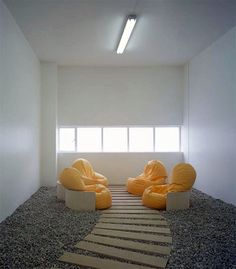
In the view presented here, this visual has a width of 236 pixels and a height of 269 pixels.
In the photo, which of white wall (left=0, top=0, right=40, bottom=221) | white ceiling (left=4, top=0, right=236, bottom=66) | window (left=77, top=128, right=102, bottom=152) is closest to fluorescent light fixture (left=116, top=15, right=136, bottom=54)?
white ceiling (left=4, top=0, right=236, bottom=66)

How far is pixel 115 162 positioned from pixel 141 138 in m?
1.05

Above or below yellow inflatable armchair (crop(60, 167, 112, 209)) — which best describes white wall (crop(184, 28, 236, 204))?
above

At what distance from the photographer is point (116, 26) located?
5.18m

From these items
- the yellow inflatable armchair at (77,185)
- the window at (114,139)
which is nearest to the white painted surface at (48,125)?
the window at (114,139)

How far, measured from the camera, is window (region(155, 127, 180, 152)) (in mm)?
8461

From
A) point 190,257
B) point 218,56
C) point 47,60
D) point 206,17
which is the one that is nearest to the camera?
point 190,257

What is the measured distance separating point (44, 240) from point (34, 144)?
3.57 metres

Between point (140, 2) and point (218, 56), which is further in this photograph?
point (218, 56)

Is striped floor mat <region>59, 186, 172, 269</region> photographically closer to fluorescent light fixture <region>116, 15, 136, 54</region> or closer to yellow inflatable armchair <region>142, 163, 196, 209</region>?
yellow inflatable armchair <region>142, 163, 196, 209</region>

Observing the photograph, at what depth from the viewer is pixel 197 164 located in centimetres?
722

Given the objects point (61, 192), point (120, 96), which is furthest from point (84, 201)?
point (120, 96)

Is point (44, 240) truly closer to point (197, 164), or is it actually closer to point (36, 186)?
point (36, 186)

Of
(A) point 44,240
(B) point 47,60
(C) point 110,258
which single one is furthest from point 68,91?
(C) point 110,258

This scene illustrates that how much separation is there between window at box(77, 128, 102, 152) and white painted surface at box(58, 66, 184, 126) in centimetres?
29
